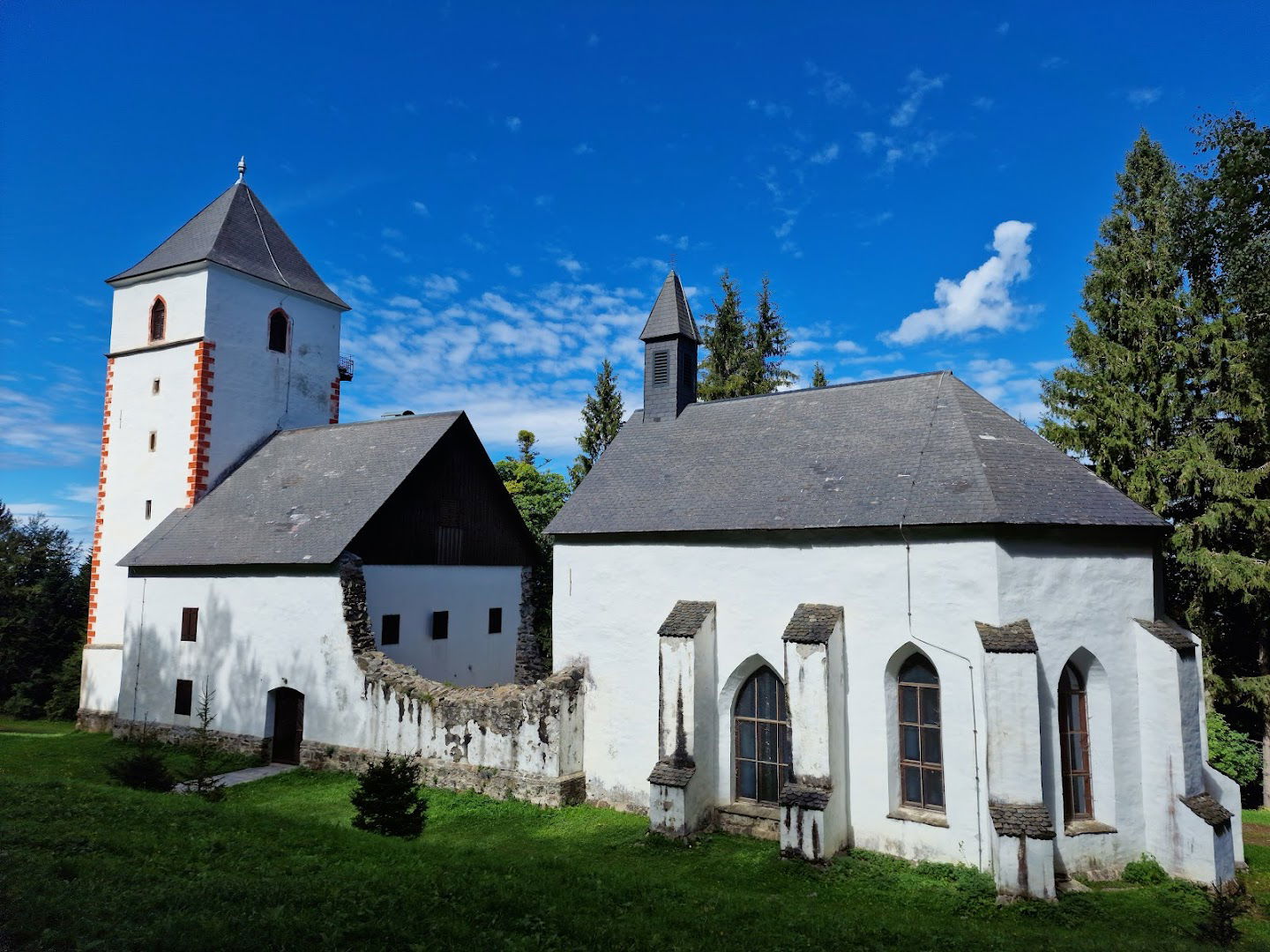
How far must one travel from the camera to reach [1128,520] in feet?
48.4

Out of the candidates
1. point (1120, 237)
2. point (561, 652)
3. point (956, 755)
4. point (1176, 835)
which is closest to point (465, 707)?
point (561, 652)

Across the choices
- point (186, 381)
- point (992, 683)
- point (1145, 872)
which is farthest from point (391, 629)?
point (1145, 872)

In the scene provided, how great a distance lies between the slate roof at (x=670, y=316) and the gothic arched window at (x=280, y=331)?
14780mm

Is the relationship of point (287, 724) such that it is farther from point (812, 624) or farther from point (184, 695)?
point (812, 624)

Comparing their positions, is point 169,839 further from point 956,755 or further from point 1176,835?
point 1176,835

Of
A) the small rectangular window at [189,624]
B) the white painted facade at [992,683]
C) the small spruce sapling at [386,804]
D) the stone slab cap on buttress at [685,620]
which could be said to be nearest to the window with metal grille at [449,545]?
the small rectangular window at [189,624]

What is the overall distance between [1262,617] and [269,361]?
3281cm

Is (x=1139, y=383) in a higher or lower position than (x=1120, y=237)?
lower

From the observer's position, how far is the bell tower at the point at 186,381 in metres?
26.3

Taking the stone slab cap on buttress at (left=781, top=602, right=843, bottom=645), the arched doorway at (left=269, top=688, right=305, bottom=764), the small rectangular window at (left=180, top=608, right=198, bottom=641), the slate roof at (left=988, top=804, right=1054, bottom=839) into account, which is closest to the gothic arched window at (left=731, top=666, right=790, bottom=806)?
the stone slab cap on buttress at (left=781, top=602, right=843, bottom=645)

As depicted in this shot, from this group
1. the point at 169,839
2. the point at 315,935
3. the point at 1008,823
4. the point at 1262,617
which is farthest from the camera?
the point at 1262,617

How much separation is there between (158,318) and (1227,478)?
34.2 meters

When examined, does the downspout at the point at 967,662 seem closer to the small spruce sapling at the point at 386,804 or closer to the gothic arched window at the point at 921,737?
the gothic arched window at the point at 921,737

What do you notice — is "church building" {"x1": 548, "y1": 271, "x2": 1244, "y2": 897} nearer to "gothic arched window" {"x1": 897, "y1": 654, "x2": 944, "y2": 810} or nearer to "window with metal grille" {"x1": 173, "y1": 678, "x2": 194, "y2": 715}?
"gothic arched window" {"x1": 897, "y1": 654, "x2": 944, "y2": 810}
